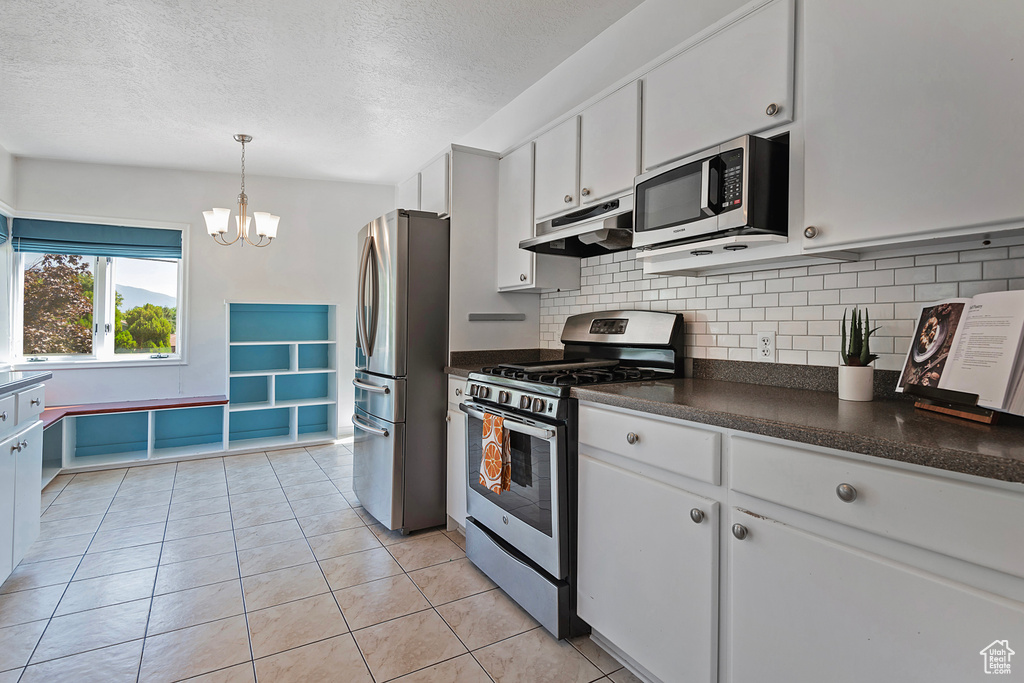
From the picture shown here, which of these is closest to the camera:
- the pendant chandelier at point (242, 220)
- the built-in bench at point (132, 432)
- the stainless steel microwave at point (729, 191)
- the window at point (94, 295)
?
the stainless steel microwave at point (729, 191)

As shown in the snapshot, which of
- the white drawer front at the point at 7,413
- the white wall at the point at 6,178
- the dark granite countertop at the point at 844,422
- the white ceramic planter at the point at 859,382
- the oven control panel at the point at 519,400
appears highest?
the white wall at the point at 6,178

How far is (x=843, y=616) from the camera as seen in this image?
1.12 m

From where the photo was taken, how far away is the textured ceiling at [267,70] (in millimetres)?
2457

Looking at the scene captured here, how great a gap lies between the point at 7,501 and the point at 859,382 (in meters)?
3.20

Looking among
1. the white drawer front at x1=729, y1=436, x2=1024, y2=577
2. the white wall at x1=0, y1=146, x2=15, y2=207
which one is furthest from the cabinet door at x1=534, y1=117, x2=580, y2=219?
the white wall at x1=0, y1=146, x2=15, y2=207

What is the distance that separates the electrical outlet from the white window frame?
470cm

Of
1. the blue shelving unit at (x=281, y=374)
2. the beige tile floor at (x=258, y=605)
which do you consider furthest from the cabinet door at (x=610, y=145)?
the blue shelving unit at (x=281, y=374)

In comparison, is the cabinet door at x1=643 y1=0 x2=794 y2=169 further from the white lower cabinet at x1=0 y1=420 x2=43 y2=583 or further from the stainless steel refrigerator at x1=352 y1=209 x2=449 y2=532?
the white lower cabinet at x1=0 y1=420 x2=43 y2=583

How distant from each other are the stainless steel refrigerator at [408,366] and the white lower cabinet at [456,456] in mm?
90

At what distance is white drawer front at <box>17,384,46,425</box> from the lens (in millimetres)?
2273

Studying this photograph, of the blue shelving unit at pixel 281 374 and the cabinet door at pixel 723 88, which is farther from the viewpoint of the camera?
the blue shelving unit at pixel 281 374

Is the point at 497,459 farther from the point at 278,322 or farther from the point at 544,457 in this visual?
the point at 278,322

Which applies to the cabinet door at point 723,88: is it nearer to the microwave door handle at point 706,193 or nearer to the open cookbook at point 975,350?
the microwave door handle at point 706,193

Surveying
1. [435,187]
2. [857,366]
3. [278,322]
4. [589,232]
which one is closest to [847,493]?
[857,366]
